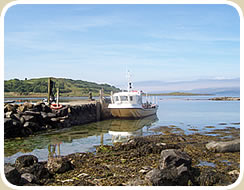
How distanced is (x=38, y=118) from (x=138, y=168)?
1327cm

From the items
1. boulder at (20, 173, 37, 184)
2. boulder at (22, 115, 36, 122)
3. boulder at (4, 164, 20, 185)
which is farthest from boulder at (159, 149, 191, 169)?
boulder at (22, 115, 36, 122)

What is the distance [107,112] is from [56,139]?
13.7 m

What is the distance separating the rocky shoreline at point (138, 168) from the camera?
652cm

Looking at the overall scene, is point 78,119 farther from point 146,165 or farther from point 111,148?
point 146,165

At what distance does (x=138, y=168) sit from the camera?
8.14m

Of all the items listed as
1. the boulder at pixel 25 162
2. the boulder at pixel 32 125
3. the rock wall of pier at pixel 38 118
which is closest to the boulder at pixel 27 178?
the boulder at pixel 25 162

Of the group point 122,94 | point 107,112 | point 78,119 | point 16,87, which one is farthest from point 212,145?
point 16,87

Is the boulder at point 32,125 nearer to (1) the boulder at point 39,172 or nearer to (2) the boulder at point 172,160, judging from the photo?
(1) the boulder at point 39,172

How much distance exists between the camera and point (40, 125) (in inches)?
756

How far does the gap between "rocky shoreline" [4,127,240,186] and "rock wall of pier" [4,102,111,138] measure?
7.62 metres

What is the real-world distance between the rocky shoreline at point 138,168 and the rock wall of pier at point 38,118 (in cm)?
762

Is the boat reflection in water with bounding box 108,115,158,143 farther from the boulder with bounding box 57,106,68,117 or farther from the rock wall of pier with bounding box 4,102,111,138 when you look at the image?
the boulder with bounding box 57,106,68,117

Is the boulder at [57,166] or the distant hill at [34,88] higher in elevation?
the distant hill at [34,88]

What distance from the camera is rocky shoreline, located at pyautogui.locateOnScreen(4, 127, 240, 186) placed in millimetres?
6520
